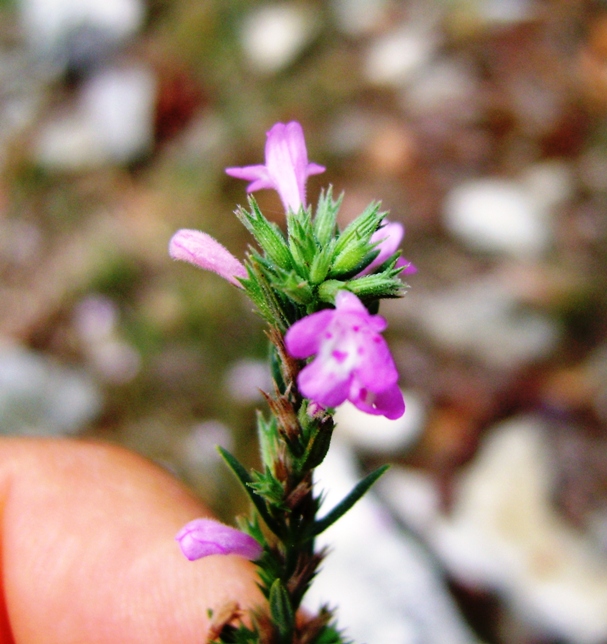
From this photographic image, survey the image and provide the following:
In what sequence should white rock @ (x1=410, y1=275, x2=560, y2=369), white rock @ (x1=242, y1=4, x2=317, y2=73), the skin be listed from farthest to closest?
white rock @ (x1=242, y1=4, x2=317, y2=73) < white rock @ (x1=410, y1=275, x2=560, y2=369) < the skin

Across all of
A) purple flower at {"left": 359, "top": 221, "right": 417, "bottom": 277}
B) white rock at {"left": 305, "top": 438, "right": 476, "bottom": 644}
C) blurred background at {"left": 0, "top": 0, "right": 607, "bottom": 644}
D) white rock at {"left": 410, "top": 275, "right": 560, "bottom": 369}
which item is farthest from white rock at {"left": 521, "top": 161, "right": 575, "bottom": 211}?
purple flower at {"left": 359, "top": 221, "right": 417, "bottom": 277}

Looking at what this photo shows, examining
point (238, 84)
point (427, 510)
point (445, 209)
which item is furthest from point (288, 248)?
point (238, 84)

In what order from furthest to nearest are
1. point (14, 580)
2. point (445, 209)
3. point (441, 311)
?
point (445, 209) < point (441, 311) < point (14, 580)

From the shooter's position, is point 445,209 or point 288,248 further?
point 445,209

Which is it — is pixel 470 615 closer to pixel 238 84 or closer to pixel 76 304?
pixel 76 304

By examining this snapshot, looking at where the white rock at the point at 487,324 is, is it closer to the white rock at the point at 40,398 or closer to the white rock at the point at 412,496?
the white rock at the point at 412,496

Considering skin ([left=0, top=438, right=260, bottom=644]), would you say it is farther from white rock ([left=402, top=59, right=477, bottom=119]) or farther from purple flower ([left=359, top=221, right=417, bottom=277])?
white rock ([left=402, top=59, right=477, bottom=119])
